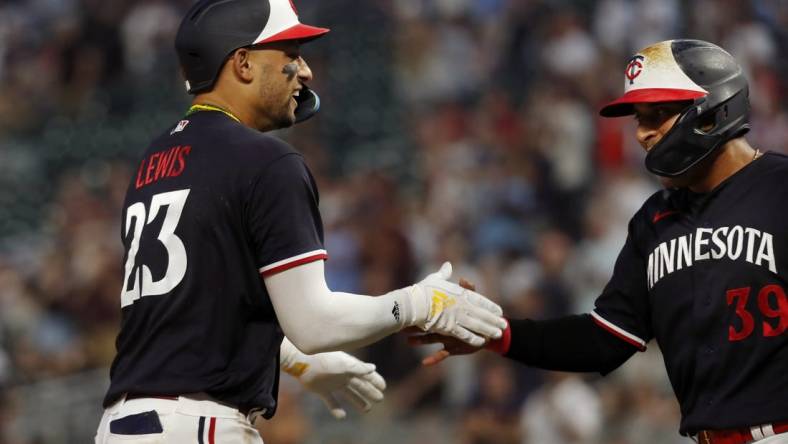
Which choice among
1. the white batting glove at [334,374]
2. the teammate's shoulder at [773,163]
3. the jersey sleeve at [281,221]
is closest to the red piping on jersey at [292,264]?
the jersey sleeve at [281,221]

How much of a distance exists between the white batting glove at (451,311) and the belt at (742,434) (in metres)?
A: 0.89

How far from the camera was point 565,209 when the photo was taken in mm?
9812

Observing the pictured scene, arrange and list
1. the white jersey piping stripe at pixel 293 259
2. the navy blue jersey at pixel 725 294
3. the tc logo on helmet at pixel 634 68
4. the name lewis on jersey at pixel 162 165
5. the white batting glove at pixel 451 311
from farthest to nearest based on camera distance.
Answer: the tc logo on helmet at pixel 634 68 → the white batting glove at pixel 451 311 → the navy blue jersey at pixel 725 294 → the name lewis on jersey at pixel 162 165 → the white jersey piping stripe at pixel 293 259

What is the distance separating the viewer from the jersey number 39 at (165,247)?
13.0 ft

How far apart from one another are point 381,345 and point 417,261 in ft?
2.79

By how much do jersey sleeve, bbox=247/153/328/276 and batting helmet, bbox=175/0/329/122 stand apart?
1.59 feet

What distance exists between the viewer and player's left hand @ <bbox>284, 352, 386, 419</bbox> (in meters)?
4.84

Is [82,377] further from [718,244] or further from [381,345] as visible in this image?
[718,244]

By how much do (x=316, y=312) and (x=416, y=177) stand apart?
24.3 feet

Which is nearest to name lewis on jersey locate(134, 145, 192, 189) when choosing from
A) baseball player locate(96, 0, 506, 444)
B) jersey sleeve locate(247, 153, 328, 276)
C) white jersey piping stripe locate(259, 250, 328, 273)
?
baseball player locate(96, 0, 506, 444)

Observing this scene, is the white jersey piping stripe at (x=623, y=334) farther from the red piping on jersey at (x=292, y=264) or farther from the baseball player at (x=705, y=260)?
the red piping on jersey at (x=292, y=264)

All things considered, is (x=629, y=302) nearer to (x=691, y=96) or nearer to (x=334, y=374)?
(x=691, y=96)

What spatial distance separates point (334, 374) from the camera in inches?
191

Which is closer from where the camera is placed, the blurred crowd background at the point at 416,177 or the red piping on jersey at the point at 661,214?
the red piping on jersey at the point at 661,214
